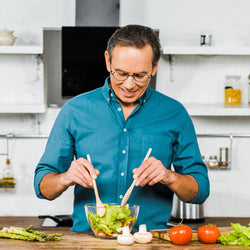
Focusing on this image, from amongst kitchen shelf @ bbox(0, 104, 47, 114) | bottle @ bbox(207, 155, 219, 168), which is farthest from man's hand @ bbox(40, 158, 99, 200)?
bottle @ bbox(207, 155, 219, 168)

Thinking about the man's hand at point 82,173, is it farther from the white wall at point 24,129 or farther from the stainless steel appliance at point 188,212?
the white wall at point 24,129

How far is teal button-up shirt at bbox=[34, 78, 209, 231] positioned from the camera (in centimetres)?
210

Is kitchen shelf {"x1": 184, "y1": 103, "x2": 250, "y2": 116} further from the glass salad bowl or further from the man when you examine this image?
the glass salad bowl

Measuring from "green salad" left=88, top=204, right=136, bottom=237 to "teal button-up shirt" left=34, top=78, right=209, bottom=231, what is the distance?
22 cm

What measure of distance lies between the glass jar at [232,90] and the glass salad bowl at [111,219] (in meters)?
2.15

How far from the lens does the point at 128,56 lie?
1979 mm

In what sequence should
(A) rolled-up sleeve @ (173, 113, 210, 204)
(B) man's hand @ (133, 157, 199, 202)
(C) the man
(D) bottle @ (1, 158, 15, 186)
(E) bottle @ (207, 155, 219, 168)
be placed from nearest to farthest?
(B) man's hand @ (133, 157, 199, 202), (C) the man, (A) rolled-up sleeve @ (173, 113, 210, 204), (D) bottle @ (1, 158, 15, 186), (E) bottle @ (207, 155, 219, 168)

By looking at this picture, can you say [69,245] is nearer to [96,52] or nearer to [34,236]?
[34,236]

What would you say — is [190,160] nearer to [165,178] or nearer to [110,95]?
[165,178]

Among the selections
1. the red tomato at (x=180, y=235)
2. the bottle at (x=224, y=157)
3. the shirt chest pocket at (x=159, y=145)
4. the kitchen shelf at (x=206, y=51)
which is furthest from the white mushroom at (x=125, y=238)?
the bottle at (x=224, y=157)

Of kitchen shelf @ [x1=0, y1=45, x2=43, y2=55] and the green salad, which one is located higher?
kitchen shelf @ [x1=0, y1=45, x2=43, y2=55]

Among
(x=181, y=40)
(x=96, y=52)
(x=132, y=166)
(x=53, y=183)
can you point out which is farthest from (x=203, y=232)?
(x=181, y=40)

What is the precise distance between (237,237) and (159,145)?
0.50m

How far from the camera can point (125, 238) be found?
5.88ft
